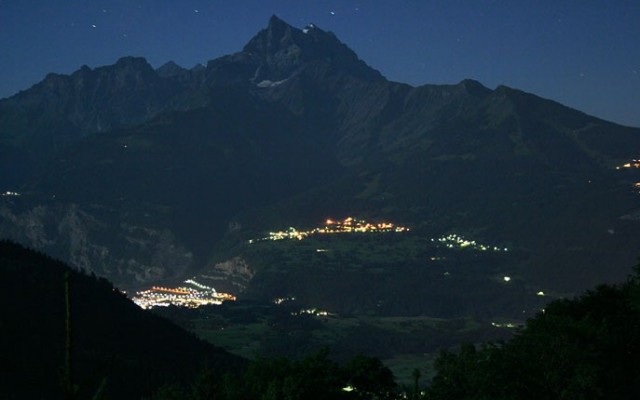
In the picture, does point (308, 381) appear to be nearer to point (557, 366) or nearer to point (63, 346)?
point (557, 366)

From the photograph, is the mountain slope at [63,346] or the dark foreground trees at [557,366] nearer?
the dark foreground trees at [557,366]

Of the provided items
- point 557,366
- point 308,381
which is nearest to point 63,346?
point 308,381

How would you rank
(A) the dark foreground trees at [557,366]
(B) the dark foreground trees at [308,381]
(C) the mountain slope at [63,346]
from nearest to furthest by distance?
(A) the dark foreground trees at [557,366], (B) the dark foreground trees at [308,381], (C) the mountain slope at [63,346]

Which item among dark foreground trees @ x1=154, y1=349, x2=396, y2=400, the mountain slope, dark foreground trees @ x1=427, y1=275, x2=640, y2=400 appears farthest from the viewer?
the mountain slope

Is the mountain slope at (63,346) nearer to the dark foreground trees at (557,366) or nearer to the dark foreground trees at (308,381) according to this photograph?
the dark foreground trees at (308,381)

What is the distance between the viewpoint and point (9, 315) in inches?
6275

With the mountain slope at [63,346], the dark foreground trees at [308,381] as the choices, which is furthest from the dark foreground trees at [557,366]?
the mountain slope at [63,346]

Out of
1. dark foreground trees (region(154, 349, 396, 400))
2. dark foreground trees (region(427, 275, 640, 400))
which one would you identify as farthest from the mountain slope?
dark foreground trees (region(427, 275, 640, 400))

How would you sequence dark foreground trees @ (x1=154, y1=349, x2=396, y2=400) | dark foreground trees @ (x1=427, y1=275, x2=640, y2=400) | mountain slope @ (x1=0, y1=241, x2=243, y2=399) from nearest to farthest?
1. dark foreground trees @ (x1=427, y1=275, x2=640, y2=400)
2. dark foreground trees @ (x1=154, y1=349, x2=396, y2=400)
3. mountain slope @ (x1=0, y1=241, x2=243, y2=399)

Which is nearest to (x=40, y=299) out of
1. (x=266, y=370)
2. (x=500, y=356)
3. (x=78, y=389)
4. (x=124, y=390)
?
(x=124, y=390)

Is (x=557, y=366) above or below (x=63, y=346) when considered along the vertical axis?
above

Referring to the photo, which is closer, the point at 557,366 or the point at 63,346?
the point at 557,366

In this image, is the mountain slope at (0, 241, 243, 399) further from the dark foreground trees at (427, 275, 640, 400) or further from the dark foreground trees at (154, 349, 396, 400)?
the dark foreground trees at (427, 275, 640, 400)

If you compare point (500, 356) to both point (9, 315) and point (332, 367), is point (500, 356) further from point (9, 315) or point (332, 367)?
point (9, 315)
